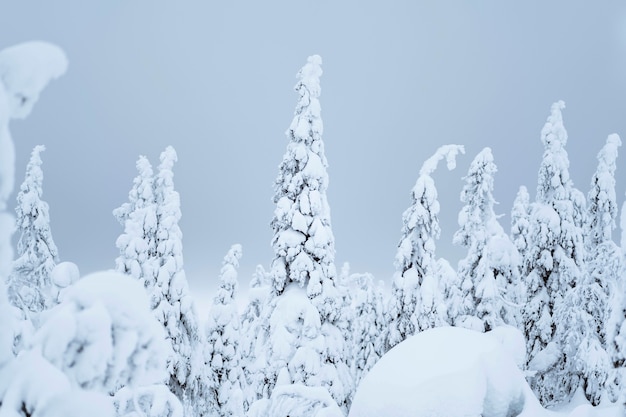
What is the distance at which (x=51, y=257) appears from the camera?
23.5 m

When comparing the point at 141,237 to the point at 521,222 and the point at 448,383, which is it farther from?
the point at 521,222

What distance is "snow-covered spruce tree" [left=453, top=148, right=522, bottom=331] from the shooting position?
21703 millimetres

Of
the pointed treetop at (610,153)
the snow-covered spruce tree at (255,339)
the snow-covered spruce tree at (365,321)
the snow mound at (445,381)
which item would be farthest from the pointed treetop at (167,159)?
the pointed treetop at (610,153)

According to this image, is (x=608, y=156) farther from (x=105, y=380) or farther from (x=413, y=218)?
(x=105, y=380)

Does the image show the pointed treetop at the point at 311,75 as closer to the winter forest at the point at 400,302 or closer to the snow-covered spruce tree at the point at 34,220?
the winter forest at the point at 400,302

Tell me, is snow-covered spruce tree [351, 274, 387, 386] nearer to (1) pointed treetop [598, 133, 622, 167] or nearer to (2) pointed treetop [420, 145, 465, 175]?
(2) pointed treetop [420, 145, 465, 175]

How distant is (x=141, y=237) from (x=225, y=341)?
905cm

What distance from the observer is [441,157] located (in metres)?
20.7

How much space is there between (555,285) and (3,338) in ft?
82.6

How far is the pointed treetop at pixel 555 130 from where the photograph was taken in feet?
78.3

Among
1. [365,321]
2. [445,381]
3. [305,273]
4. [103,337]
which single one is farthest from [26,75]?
[365,321]

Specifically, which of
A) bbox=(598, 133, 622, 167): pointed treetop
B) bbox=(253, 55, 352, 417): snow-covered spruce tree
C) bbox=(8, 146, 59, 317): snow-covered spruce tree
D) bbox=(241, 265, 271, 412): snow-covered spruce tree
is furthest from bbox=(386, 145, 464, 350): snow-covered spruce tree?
bbox=(8, 146, 59, 317): snow-covered spruce tree

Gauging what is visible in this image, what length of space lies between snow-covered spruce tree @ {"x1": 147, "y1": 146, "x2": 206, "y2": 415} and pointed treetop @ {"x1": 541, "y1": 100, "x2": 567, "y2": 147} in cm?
1767

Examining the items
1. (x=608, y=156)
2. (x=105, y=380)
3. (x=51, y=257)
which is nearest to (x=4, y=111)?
(x=105, y=380)
